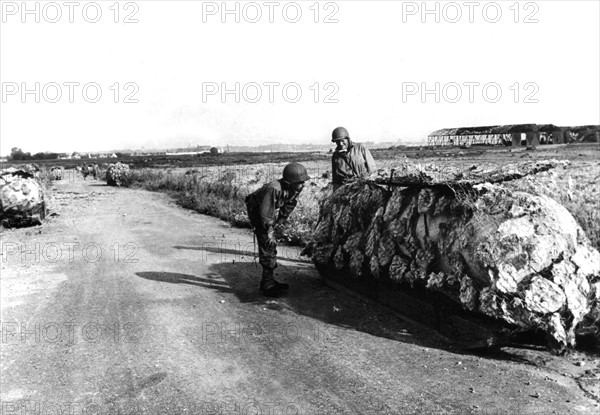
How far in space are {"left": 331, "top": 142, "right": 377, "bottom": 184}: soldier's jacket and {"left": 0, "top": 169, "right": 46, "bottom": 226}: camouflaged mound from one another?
1065 centimetres

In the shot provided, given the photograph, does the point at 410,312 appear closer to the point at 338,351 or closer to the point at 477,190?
the point at 338,351

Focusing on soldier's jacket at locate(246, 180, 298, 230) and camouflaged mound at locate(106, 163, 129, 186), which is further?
camouflaged mound at locate(106, 163, 129, 186)

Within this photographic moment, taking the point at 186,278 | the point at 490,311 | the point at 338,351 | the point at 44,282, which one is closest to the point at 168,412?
the point at 338,351

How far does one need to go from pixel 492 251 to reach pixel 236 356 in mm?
2824

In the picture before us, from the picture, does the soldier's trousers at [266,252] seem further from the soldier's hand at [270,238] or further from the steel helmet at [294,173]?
the steel helmet at [294,173]

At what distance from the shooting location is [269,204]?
→ 7270mm

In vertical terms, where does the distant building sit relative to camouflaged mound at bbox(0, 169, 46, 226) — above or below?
above

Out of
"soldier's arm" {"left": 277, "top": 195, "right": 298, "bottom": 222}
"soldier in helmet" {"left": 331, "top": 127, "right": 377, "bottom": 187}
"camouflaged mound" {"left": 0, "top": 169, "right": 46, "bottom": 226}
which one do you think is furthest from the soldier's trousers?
"camouflaged mound" {"left": 0, "top": 169, "right": 46, "bottom": 226}

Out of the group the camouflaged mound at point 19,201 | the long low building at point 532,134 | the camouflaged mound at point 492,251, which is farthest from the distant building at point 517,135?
the camouflaged mound at point 492,251

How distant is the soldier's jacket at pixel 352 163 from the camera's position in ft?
28.6

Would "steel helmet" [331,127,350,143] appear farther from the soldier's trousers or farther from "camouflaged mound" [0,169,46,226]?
"camouflaged mound" [0,169,46,226]

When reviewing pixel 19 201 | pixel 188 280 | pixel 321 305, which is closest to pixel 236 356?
pixel 321 305

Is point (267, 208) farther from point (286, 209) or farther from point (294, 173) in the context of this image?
point (294, 173)

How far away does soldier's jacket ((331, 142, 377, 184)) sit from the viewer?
8.73 m
